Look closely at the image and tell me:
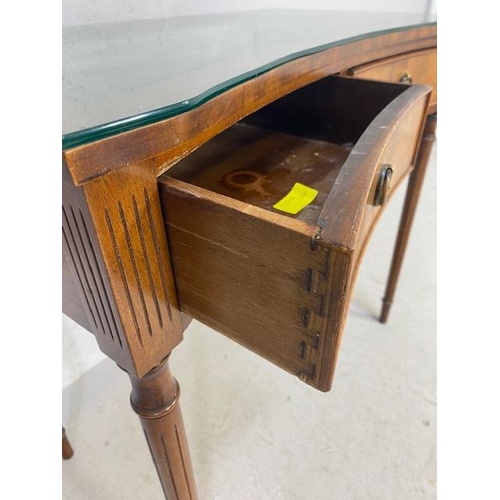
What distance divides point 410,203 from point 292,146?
17.0 inches

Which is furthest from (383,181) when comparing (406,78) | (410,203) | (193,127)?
(410,203)

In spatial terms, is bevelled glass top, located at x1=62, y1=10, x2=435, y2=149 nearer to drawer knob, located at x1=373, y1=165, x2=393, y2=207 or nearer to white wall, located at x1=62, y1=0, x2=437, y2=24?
white wall, located at x1=62, y1=0, x2=437, y2=24

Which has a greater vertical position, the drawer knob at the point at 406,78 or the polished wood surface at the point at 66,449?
the drawer knob at the point at 406,78

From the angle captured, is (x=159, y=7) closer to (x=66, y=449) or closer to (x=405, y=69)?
(x=405, y=69)

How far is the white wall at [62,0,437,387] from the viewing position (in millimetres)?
620

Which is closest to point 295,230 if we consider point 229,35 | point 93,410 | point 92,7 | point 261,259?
point 261,259

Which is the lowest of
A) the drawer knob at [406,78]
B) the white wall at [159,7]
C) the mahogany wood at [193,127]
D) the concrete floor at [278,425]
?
the concrete floor at [278,425]

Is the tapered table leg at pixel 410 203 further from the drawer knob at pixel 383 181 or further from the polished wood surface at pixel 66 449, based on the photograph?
the polished wood surface at pixel 66 449

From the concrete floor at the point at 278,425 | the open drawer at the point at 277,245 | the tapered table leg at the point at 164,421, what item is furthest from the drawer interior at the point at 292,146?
the concrete floor at the point at 278,425

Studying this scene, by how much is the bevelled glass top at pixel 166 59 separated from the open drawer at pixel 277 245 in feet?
0.23

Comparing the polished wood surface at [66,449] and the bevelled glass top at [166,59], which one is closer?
the bevelled glass top at [166,59]

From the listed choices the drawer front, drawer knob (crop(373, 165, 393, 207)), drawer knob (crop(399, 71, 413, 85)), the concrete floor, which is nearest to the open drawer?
drawer knob (crop(373, 165, 393, 207))

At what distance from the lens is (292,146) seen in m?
0.62

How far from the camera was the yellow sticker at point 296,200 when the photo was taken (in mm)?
431
